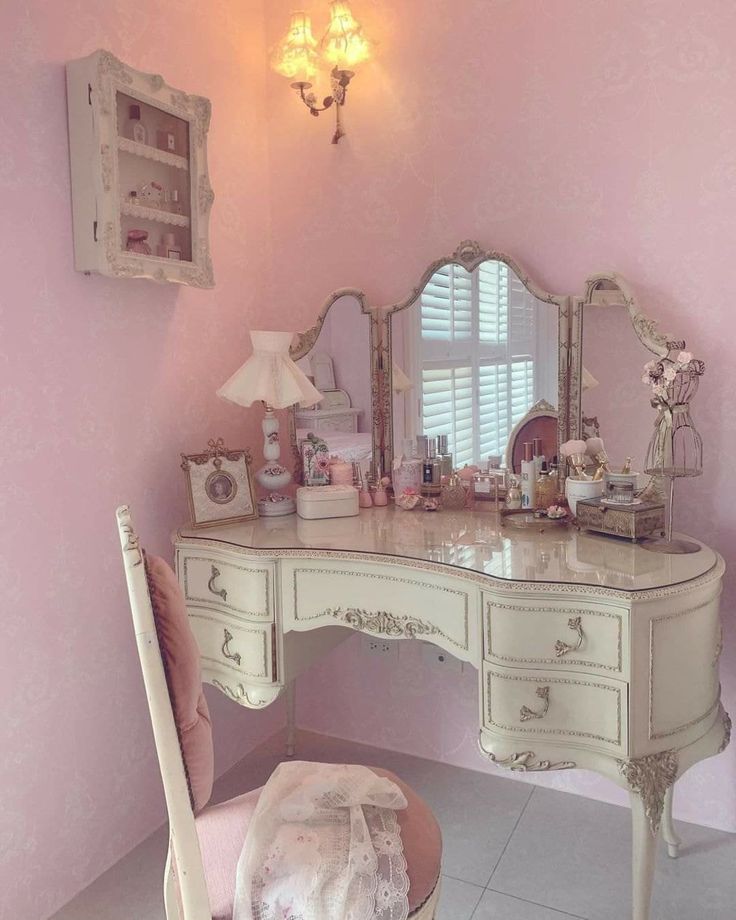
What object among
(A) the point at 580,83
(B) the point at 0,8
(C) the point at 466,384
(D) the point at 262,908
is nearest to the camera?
(D) the point at 262,908

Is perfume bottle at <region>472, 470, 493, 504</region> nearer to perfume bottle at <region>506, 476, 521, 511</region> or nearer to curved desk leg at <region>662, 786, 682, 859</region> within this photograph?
perfume bottle at <region>506, 476, 521, 511</region>

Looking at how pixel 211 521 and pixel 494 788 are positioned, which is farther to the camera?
pixel 494 788

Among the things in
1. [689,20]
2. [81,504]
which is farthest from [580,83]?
[81,504]

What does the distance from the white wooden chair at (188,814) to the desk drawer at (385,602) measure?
431 mm

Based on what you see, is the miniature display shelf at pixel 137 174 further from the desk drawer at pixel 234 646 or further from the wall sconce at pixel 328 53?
the desk drawer at pixel 234 646

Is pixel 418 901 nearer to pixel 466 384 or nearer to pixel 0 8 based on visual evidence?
pixel 466 384

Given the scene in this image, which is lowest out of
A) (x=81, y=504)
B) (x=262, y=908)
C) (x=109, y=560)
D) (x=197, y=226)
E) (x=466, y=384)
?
(x=262, y=908)

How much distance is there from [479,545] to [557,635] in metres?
0.33

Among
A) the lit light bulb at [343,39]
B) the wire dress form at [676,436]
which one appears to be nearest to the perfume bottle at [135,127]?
the lit light bulb at [343,39]

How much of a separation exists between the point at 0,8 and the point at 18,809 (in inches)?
71.2

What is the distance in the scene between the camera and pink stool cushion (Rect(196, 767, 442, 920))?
1.29 m

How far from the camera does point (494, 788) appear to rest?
2.43 meters

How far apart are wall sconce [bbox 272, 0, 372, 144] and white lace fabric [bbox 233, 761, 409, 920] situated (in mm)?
1938

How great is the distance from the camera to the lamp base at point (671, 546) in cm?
182
